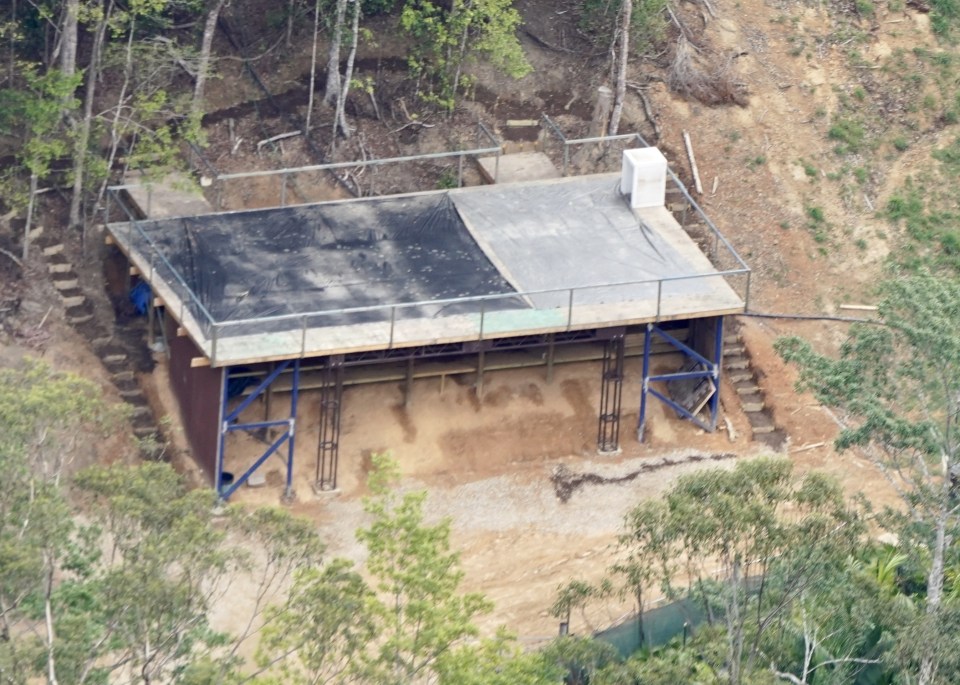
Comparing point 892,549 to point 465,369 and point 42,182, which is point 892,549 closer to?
point 465,369

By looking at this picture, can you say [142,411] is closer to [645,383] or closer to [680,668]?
[645,383]

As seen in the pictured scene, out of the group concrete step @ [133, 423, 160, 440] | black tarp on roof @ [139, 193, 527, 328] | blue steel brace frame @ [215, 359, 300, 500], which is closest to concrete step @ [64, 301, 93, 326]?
black tarp on roof @ [139, 193, 527, 328]

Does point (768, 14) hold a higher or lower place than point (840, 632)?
higher

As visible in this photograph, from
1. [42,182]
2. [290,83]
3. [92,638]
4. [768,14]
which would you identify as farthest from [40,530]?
[768,14]

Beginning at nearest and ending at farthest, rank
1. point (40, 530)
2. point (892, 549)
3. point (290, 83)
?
point (40, 530)
point (892, 549)
point (290, 83)

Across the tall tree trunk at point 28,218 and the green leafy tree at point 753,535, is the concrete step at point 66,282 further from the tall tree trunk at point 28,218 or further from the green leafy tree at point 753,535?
the green leafy tree at point 753,535

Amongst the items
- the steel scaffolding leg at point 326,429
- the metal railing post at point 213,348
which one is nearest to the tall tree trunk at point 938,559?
the steel scaffolding leg at point 326,429

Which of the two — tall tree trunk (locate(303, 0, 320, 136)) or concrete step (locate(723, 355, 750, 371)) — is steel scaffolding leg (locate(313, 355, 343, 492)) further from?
concrete step (locate(723, 355, 750, 371))
